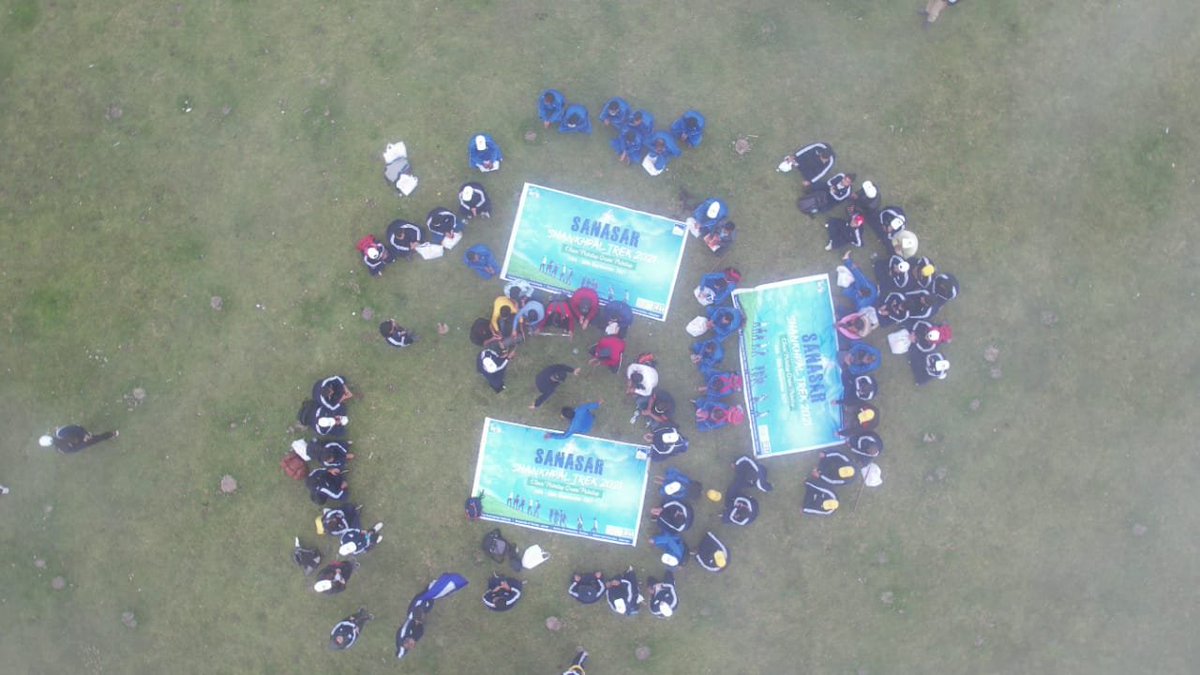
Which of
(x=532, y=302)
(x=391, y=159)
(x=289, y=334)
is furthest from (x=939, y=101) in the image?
(x=289, y=334)

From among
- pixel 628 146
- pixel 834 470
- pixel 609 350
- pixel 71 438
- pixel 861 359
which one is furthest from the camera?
pixel 628 146

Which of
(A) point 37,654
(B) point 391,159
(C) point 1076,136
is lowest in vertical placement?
(A) point 37,654

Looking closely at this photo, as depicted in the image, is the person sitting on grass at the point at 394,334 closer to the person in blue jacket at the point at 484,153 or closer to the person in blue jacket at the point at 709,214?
the person in blue jacket at the point at 484,153

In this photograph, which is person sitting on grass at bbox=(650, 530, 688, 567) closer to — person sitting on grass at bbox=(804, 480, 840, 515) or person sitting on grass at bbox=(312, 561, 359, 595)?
person sitting on grass at bbox=(804, 480, 840, 515)

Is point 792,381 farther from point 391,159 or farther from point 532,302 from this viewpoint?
point 391,159

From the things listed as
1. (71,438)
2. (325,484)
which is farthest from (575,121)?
(71,438)

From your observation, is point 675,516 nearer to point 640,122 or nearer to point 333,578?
point 333,578

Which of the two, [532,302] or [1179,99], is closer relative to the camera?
[532,302]
